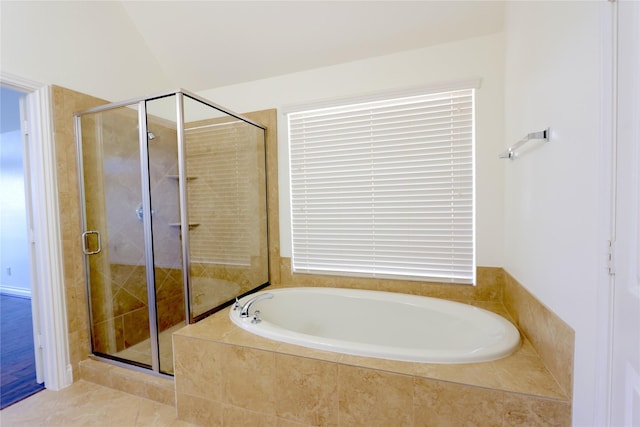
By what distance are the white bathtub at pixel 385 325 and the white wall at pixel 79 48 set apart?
2.01m

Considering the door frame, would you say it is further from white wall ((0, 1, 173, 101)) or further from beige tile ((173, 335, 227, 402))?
beige tile ((173, 335, 227, 402))

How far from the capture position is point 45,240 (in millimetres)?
1761

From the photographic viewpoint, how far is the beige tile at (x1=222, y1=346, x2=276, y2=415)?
52.3 inches

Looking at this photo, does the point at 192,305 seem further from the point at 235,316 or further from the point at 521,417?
the point at 521,417

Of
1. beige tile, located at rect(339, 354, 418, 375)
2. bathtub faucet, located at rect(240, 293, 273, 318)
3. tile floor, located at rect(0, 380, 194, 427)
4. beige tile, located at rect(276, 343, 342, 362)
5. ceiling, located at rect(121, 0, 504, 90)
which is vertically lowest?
tile floor, located at rect(0, 380, 194, 427)

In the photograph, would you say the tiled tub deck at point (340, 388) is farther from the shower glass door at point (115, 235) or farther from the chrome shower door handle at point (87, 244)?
the chrome shower door handle at point (87, 244)

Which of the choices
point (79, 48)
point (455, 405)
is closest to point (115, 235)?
point (79, 48)

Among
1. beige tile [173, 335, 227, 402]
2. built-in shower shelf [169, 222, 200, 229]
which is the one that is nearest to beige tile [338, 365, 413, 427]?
beige tile [173, 335, 227, 402]

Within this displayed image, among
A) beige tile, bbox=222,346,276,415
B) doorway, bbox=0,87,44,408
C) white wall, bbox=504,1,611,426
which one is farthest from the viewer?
doorway, bbox=0,87,44,408

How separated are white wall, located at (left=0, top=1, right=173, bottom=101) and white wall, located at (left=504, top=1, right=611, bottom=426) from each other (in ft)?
9.29

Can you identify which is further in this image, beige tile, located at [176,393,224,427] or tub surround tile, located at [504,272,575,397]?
beige tile, located at [176,393,224,427]

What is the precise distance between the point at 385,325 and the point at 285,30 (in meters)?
2.35

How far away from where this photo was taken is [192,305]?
5.67ft

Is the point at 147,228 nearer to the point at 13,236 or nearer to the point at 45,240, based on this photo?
the point at 45,240
